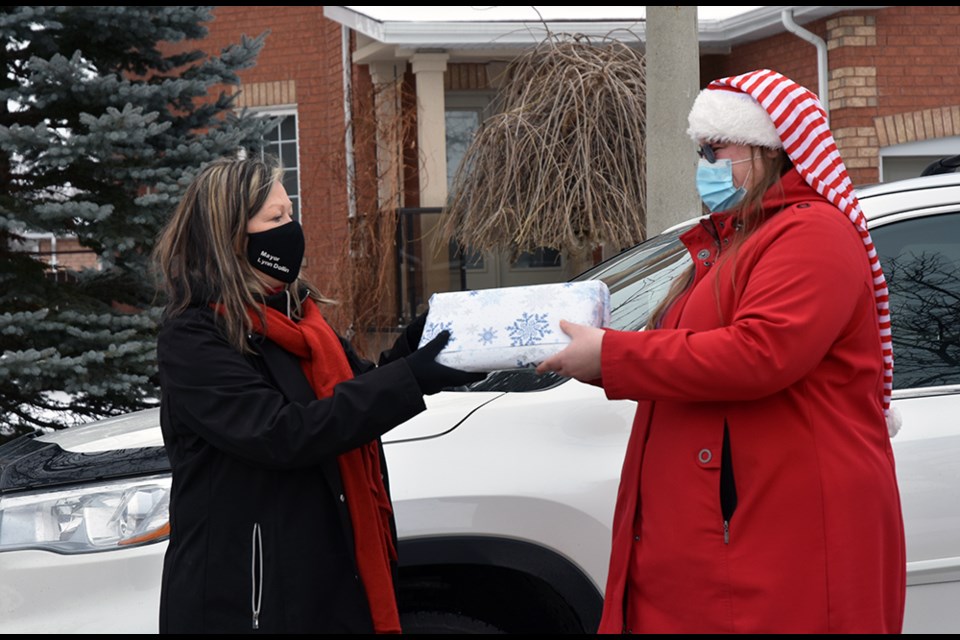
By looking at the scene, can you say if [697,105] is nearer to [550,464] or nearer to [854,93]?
[550,464]

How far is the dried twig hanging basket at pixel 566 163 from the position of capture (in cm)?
791

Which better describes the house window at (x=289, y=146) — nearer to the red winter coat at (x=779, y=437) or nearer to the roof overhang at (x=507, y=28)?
the roof overhang at (x=507, y=28)

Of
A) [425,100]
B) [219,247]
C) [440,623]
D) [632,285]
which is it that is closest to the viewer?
[219,247]

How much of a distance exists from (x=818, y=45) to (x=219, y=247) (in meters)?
9.03

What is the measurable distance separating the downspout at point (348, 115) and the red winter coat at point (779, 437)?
9.95 m

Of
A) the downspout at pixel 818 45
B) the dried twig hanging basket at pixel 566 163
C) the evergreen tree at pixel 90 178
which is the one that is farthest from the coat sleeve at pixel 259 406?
the downspout at pixel 818 45

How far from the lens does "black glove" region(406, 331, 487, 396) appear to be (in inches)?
94.3

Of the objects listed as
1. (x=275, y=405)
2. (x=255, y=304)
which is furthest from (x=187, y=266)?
(x=275, y=405)

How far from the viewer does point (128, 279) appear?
23.9 feet

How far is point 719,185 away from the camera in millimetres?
2426

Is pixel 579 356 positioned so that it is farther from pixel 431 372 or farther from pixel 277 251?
pixel 277 251

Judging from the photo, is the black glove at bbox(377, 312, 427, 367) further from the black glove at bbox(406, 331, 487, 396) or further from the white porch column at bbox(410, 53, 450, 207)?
the white porch column at bbox(410, 53, 450, 207)

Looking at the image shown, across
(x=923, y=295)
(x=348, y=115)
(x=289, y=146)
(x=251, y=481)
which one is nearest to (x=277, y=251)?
(x=251, y=481)

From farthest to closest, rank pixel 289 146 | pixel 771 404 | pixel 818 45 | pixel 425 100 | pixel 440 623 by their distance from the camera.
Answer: pixel 289 146, pixel 425 100, pixel 818 45, pixel 440 623, pixel 771 404
